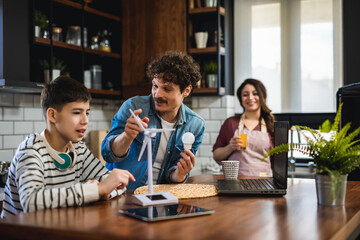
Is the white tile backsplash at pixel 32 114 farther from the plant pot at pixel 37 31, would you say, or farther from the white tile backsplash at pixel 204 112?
the white tile backsplash at pixel 204 112

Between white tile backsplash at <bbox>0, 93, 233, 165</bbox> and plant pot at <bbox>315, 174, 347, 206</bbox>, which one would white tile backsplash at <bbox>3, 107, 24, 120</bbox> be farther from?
plant pot at <bbox>315, 174, 347, 206</bbox>

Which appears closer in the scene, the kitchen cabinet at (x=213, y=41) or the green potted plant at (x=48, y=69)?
the green potted plant at (x=48, y=69)

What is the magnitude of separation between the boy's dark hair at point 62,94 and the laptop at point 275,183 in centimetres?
68

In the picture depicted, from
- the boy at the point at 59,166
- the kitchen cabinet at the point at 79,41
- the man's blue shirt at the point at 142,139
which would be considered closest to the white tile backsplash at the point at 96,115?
the kitchen cabinet at the point at 79,41

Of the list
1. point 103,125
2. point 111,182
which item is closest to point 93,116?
point 103,125

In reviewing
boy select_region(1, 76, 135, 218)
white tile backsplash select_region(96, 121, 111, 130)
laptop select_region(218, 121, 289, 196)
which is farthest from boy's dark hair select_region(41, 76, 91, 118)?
white tile backsplash select_region(96, 121, 111, 130)

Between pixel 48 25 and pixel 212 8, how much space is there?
162 cm

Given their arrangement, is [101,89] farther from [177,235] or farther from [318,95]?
[177,235]

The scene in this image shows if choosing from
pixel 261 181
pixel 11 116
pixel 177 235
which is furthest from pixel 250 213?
pixel 11 116

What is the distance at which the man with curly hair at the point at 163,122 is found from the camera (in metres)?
2.11

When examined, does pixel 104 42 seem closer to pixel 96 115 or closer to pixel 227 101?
pixel 96 115

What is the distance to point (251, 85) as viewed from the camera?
3.51 metres

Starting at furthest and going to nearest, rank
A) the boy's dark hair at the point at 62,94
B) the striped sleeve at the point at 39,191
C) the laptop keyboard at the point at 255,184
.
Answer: the laptop keyboard at the point at 255,184
the boy's dark hair at the point at 62,94
the striped sleeve at the point at 39,191

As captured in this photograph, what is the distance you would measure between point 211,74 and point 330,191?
2960 mm
